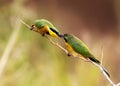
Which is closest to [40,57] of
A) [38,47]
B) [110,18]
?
[38,47]

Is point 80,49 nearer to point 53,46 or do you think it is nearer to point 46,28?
point 46,28

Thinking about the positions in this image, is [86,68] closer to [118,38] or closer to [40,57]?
[40,57]

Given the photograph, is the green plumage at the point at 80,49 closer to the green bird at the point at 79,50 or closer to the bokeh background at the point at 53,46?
the green bird at the point at 79,50

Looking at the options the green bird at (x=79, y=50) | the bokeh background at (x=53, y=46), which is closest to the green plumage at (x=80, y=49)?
the green bird at (x=79, y=50)

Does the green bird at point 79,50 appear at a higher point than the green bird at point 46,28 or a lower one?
lower

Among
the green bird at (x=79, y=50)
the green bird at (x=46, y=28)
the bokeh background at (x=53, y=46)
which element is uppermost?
the bokeh background at (x=53, y=46)

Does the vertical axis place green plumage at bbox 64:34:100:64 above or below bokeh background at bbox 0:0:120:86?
below

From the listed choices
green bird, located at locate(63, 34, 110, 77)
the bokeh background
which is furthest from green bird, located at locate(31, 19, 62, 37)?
the bokeh background

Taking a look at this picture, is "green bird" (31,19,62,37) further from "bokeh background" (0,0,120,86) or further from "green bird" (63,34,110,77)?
"bokeh background" (0,0,120,86)

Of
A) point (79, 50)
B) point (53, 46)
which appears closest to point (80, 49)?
point (79, 50)
